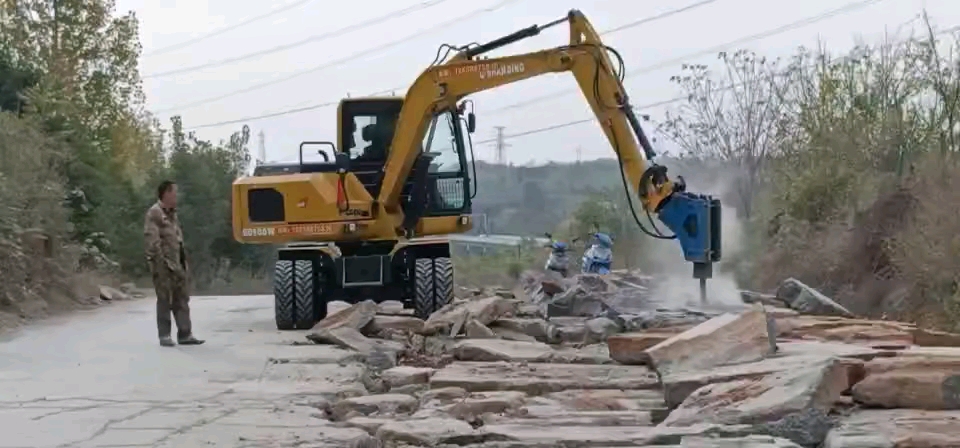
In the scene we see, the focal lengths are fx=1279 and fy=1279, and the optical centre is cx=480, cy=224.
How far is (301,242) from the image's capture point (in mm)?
17141

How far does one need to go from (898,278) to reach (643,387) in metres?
7.14

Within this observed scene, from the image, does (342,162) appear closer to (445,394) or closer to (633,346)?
(633,346)

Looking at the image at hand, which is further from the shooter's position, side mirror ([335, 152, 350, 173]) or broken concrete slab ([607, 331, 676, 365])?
side mirror ([335, 152, 350, 173])

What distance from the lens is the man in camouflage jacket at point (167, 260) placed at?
13672 mm

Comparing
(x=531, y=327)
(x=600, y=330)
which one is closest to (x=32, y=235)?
(x=531, y=327)

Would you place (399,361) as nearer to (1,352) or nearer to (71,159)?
(1,352)

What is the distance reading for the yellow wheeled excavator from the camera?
52.0 ft

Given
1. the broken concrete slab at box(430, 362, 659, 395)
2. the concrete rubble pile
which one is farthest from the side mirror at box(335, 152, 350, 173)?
the broken concrete slab at box(430, 362, 659, 395)

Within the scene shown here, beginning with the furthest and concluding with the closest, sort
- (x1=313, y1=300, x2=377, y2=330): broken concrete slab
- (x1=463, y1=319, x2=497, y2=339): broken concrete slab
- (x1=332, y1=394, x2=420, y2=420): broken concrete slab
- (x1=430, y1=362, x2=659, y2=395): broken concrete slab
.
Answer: (x1=313, y1=300, x2=377, y2=330): broken concrete slab
(x1=463, y1=319, x2=497, y2=339): broken concrete slab
(x1=430, y1=362, x2=659, y2=395): broken concrete slab
(x1=332, y1=394, x2=420, y2=420): broken concrete slab

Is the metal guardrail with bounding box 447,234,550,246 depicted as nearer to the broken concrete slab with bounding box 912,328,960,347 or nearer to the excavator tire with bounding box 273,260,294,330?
the excavator tire with bounding box 273,260,294,330

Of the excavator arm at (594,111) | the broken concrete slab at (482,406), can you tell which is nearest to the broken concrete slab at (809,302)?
the excavator arm at (594,111)

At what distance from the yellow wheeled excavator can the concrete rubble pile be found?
1929mm

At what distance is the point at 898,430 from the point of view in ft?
22.2

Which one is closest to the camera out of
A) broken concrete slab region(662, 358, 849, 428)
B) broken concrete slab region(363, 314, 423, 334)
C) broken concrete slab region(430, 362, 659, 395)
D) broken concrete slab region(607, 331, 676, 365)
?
broken concrete slab region(662, 358, 849, 428)
